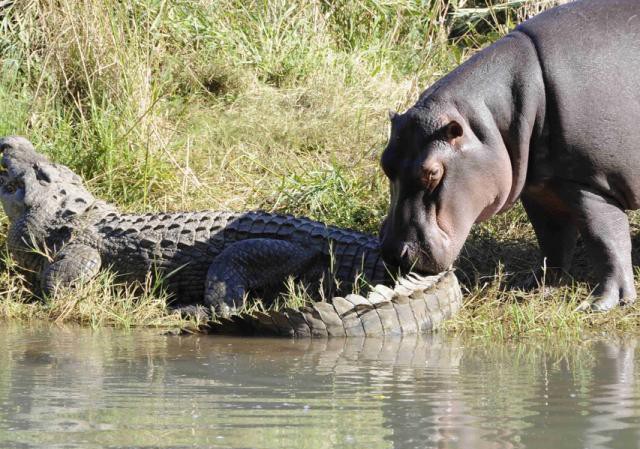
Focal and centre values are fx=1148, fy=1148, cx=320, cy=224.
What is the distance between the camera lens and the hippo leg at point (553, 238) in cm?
611

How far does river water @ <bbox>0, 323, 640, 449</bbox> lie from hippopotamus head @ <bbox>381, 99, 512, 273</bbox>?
0.56m

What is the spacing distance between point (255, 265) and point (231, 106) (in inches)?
113

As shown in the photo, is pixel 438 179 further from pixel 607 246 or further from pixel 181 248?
pixel 181 248

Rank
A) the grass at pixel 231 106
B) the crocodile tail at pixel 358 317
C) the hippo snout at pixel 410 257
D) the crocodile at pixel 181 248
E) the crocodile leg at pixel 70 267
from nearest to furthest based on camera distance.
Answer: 1. the crocodile tail at pixel 358 317
2. the hippo snout at pixel 410 257
3. the crocodile at pixel 181 248
4. the crocodile leg at pixel 70 267
5. the grass at pixel 231 106

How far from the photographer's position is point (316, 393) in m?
3.56

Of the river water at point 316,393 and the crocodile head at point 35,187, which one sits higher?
the crocodile head at point 35,187

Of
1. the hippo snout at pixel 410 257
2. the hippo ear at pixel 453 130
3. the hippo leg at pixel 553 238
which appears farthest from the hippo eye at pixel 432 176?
the hippo leg at pixel 553 238

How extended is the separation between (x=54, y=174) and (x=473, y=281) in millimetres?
2575

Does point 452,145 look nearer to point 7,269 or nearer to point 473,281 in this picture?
point 473,281

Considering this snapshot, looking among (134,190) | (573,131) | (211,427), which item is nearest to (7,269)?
(134,190)

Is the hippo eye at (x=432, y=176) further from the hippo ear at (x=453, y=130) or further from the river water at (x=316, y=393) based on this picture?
the river water at (x=316, y=393)

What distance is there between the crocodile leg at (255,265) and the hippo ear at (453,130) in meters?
1.08

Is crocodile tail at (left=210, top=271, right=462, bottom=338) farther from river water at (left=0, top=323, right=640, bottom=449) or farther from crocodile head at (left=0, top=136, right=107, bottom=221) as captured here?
crocodile head at (left=0, top=136, right=107, bottom=221)

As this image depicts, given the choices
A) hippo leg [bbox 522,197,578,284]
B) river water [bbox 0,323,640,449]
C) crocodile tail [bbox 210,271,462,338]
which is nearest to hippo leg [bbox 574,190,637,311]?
hippo leg [bbox 522,197,578,284]
